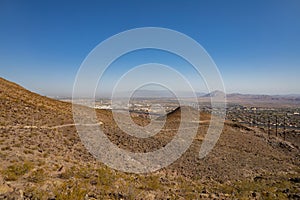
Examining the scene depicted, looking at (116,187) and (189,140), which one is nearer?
(116,187)

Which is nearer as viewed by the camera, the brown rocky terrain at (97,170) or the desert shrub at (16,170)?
the desert shrub at (16,170)

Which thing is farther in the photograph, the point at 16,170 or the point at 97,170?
the point at 97,170

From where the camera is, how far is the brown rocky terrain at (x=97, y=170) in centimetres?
970

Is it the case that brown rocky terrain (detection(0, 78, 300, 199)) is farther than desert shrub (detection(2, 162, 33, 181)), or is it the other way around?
brown rocky terrain (detection(0, 78, 300, 199))

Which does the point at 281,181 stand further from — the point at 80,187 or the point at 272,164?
the point at 80,187

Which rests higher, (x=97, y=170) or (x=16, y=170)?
(x=16, y=170)

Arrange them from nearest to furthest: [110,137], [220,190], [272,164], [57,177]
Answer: [57,177] → [220,190] → [110,137] → [272,164]

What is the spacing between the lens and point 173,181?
1521 centimetres

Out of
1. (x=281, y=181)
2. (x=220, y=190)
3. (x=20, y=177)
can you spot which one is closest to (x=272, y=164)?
(x=281, y=181)

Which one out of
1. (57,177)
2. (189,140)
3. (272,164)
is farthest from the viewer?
(189,140)

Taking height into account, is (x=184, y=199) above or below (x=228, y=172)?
above

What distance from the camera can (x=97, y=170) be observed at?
43.2 ft

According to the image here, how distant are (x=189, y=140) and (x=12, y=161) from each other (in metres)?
23.4

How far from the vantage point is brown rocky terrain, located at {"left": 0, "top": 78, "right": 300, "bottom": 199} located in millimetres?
9695
